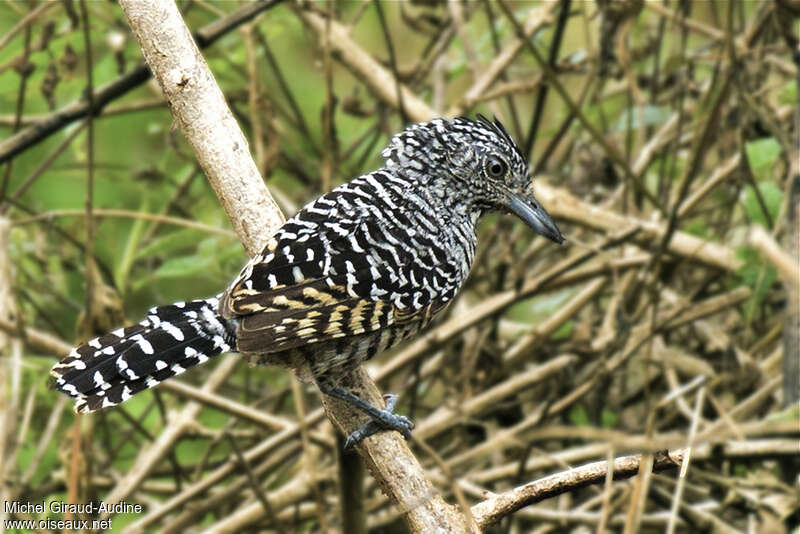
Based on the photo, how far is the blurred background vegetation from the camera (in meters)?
4.36

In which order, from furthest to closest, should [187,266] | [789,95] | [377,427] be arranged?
[789,95], [187,266], [377,427]

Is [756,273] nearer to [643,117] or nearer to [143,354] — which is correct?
[643,117]

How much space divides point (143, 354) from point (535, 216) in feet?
4.57

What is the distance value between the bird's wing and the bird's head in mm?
313

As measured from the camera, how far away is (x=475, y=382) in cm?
518

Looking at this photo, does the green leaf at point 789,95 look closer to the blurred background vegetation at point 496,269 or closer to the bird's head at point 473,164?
the blurred background vegetation at point 496,269

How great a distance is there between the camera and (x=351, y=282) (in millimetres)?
3199

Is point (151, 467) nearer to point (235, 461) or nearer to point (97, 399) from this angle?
point (235, 461)

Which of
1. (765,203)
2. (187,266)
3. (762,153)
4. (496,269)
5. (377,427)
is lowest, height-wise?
(377,427)

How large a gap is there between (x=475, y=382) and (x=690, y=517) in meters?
1.22

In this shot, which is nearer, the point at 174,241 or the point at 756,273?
the point at 756,273

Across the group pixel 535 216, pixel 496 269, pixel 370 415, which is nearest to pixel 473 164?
pixel 535 216

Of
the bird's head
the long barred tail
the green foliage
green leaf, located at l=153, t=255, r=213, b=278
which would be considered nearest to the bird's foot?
the long barred tail

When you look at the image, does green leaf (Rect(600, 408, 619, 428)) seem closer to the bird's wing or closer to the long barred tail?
the bird's wing
